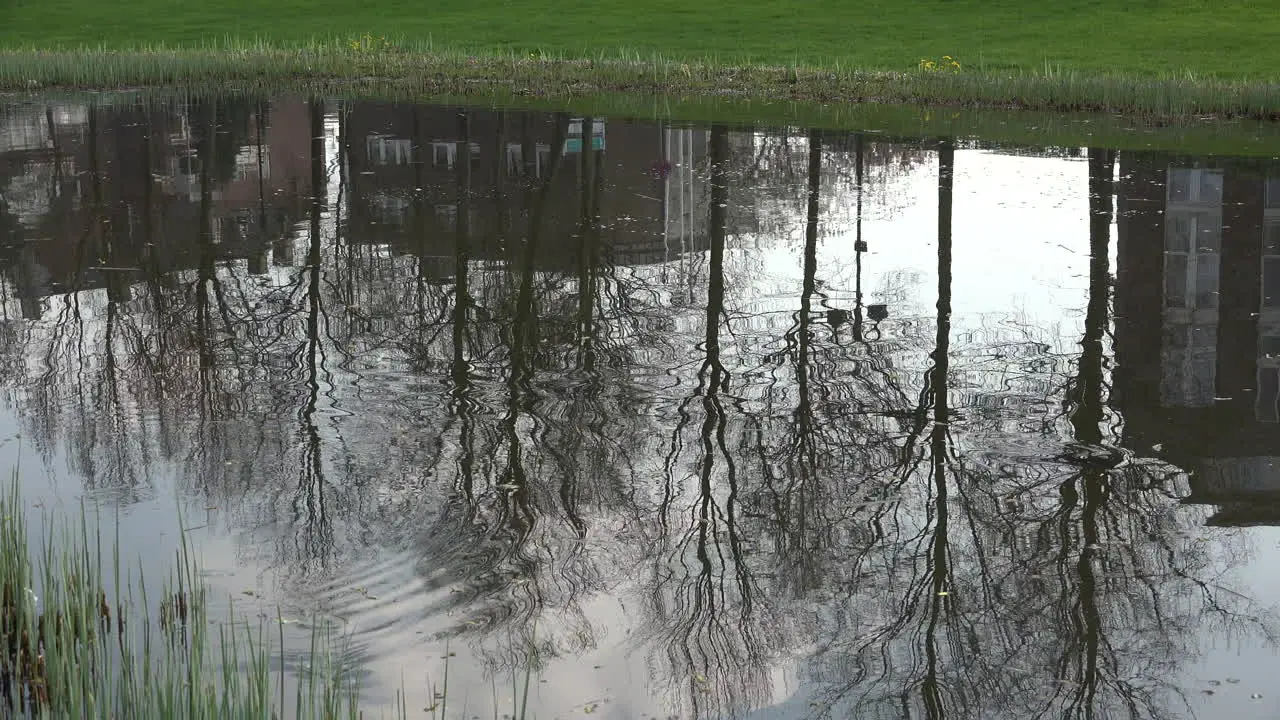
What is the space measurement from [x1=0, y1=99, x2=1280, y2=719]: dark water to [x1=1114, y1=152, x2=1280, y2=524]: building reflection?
0.04m

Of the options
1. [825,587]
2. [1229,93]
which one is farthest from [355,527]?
[1229,93]

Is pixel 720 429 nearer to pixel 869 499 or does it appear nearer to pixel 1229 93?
pixel 869 499

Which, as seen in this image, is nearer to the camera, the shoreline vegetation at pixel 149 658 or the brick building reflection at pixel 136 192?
the shoreline vegetation at pixel 149 658

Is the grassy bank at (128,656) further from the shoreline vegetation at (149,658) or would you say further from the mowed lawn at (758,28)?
the mowed lawn at (758,28)

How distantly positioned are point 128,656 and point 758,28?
38.6 meters

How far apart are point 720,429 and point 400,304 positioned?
3.88 m

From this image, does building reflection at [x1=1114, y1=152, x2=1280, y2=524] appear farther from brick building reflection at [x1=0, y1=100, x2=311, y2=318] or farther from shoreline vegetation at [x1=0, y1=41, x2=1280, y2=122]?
shoreline vegetation at [x1=0, y1=41, x2=1280, y2=122]

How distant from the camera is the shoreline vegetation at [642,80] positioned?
79.5 feet

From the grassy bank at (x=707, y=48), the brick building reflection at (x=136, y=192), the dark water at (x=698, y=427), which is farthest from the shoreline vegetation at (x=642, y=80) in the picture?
the dark water at (x=698, y=427)

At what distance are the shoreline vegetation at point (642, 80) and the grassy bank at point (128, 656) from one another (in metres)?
20.5

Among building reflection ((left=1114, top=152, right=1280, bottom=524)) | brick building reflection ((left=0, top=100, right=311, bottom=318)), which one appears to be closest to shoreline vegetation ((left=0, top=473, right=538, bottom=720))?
building reflection ((left=1114, top=152, right=1280, bottom=524))

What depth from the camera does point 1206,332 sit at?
10688 mm

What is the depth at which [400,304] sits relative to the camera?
1144 cm

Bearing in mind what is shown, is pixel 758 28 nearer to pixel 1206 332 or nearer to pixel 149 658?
pixel 1206 332
